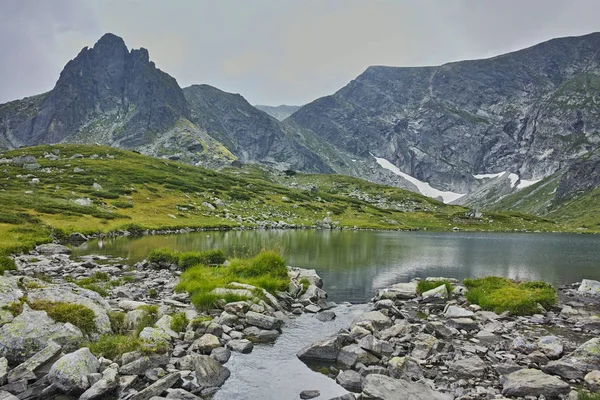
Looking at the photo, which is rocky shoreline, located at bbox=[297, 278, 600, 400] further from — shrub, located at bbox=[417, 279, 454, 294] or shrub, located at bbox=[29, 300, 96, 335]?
shrub, located at bbox=[29, 300, 96, 335]

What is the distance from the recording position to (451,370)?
47.8 ft

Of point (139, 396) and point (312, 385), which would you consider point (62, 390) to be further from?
point (312, 385)

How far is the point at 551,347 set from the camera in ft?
53.2

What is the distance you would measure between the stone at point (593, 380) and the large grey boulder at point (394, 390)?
15.9 feet

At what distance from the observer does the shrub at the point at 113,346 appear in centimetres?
1393

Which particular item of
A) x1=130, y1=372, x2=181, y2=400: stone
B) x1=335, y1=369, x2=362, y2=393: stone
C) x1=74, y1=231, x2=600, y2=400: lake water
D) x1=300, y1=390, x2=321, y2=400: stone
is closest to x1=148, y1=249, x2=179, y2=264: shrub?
x1=74, y1=231, x2=600, y2=400: lake water

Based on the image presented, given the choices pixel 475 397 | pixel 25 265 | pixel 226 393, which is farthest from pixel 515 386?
pixel 25 265

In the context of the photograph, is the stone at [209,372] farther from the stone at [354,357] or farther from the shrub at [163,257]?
the shrub at [163,257]

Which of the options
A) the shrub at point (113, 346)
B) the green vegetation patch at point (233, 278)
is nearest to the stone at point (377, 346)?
the green vegetation patch at point (233, 278)

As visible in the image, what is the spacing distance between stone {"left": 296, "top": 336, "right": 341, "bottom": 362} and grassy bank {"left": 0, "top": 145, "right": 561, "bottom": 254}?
3348cm

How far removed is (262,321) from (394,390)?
896 cm

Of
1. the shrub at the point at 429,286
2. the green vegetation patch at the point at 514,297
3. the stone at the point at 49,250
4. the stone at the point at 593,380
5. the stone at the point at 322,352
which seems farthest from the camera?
the stone at the point at 49,250

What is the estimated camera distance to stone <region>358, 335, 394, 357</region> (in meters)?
16.2

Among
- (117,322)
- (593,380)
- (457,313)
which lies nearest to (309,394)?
(117,322)
